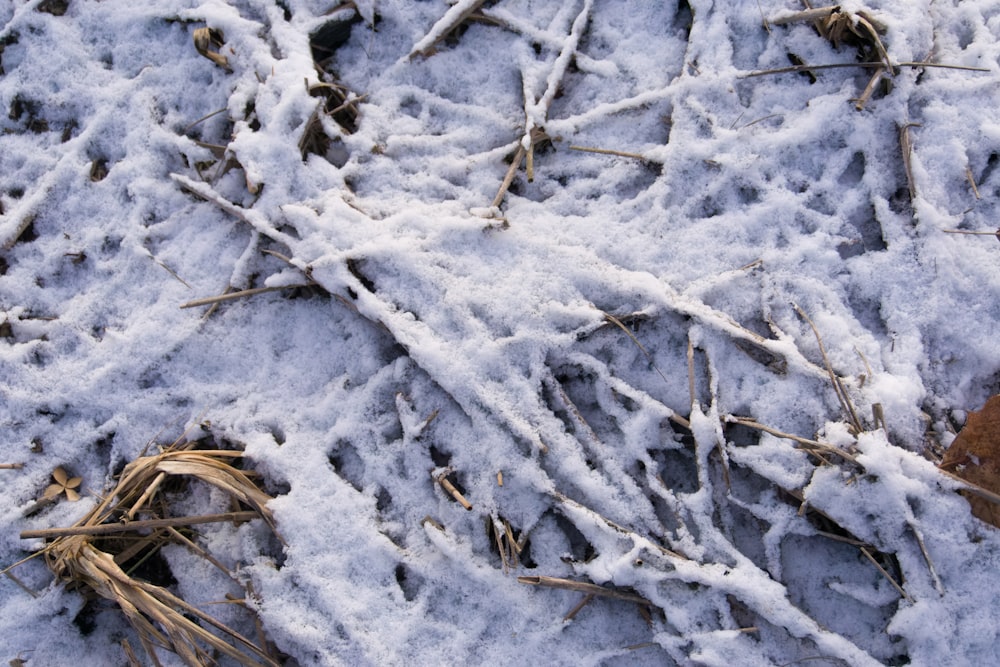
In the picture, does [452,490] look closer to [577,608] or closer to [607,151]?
[577,608]

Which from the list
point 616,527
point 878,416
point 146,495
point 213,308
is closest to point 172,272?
point 213,308

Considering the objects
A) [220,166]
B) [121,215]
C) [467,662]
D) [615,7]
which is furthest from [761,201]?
[121,215]

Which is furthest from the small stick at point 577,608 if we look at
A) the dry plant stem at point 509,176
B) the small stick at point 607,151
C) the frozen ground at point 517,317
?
the small stick at point 607,151

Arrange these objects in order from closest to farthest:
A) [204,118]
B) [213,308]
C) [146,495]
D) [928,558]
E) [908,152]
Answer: [928,558] → [146,495] → [908,152] → [213,308] → [204,118]

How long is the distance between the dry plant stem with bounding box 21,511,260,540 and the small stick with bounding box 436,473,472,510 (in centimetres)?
55

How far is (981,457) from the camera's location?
1.63 meters

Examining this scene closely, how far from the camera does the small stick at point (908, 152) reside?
6.27 ft

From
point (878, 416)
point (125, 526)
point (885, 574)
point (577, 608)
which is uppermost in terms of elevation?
point (878, 416)

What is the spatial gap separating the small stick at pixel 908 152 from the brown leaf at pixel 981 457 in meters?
0.62

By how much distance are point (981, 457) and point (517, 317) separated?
1184mm

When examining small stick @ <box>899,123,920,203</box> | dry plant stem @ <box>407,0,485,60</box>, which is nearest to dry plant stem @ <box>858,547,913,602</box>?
small stick @ <box>899,123,920,203</box>

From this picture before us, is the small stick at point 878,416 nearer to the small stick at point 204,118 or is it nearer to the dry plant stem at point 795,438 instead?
the dry plant stem at point 795,438

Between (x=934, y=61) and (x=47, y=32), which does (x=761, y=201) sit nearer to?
(x=934, y=61)

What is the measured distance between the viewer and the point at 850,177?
78.7 inches
